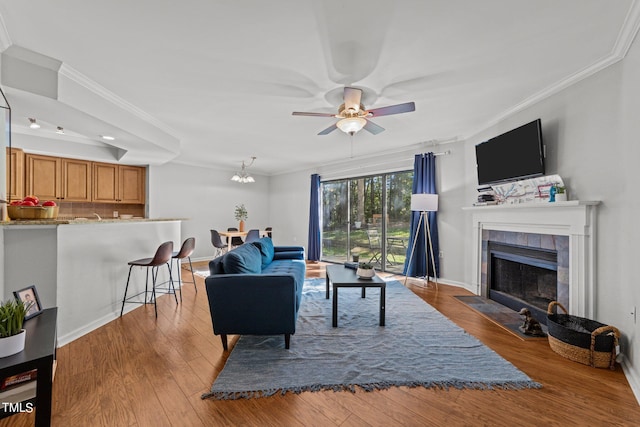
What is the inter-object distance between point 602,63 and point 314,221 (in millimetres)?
5679

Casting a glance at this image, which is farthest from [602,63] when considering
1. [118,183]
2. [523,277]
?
[118,183]

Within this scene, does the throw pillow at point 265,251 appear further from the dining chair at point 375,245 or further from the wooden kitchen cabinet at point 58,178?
the wooden kitchen cabinet at point 58,178

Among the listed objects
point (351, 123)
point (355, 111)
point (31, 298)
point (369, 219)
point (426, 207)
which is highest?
point (355, 111)

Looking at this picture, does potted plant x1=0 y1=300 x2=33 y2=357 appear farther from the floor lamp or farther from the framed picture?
the floor lamp

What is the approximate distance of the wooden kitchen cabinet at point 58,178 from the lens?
15.8 ft

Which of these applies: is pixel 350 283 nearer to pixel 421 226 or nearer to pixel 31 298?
pixel 31 298

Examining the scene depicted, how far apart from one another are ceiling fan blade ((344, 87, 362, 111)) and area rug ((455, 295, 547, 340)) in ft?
9.38

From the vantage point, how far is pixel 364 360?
2309 millimetres

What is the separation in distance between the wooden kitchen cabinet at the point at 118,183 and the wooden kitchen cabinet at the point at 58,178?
151 mm

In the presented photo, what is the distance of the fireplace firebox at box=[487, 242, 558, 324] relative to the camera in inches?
124

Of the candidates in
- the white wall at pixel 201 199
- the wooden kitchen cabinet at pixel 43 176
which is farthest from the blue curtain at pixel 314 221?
the wooden kitchen cabinet at pixel 43 176

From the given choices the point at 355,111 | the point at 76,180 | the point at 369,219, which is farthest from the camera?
the point at 369,219

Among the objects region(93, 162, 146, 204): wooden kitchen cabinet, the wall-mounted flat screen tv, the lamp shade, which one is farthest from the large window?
region(93, 162, 146, 204): wooden kitchen cabinet

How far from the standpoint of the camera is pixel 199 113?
3.66 metres
